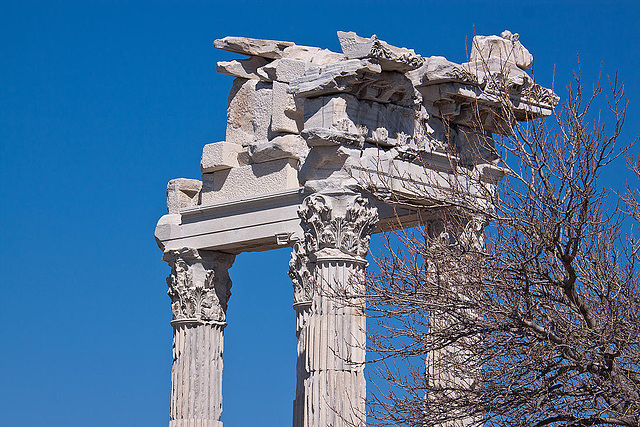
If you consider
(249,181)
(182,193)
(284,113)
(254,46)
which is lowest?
(249,181)

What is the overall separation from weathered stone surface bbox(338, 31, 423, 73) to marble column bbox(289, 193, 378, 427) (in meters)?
2.31

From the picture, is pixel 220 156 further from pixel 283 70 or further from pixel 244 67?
pixel 283 70

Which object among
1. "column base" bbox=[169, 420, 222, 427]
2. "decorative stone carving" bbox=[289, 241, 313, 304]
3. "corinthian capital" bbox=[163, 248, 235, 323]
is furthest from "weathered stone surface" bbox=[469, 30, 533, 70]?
"column base" bbox=[169, 420, 222, 427]

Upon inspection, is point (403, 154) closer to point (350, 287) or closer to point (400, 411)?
point (350, 287)

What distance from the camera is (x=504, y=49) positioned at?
27.6 meters

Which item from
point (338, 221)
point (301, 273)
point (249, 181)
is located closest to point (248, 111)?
point (249, 181)

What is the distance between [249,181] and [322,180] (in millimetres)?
3937

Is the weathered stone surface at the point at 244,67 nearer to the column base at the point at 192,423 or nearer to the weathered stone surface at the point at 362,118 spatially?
the weathered stone surface at the point at 362,118

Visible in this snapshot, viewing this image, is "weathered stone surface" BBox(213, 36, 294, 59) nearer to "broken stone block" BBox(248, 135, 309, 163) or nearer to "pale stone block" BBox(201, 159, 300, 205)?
"broken stone block" BBox(248, 135, 309, 163)

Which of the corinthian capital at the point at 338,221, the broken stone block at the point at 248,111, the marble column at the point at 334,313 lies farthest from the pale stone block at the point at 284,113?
the corinthian capital at the point at 338,221

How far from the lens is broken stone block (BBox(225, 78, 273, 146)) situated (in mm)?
28672

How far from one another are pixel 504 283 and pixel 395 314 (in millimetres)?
1723

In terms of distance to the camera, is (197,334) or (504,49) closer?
(504,49)

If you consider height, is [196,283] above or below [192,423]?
above
